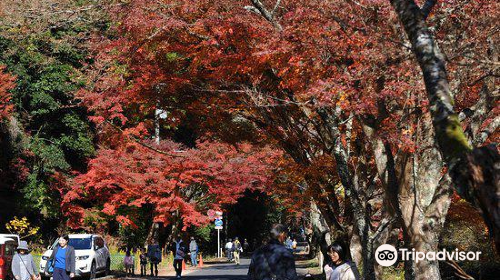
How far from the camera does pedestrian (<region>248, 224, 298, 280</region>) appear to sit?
26.2ft

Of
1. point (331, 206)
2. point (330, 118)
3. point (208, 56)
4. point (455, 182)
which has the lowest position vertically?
point (455, 182)

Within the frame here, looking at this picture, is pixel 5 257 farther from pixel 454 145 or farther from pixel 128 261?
pixel 454 145

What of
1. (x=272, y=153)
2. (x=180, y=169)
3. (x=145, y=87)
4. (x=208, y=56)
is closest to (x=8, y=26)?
(x=180, y=169)

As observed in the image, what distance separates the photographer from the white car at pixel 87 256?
26.1m

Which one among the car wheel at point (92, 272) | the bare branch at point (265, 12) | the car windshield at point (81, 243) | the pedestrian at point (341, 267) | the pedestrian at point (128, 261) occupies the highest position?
the bare branch at point (265, 12)

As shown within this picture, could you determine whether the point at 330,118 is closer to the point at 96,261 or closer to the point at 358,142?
the point at 358,142

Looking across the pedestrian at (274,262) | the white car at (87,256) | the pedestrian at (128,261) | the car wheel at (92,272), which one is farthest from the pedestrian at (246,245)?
the pedestrian at (274,262)

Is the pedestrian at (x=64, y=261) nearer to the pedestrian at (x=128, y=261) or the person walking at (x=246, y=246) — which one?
the pedestrian at (x=128, y=261)

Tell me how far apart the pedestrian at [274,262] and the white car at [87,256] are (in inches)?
740

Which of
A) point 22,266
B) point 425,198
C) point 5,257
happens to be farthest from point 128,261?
point 425,198

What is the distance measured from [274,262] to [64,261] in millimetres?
7942

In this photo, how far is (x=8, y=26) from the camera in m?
32.8

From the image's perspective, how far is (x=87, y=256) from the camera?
2648cm

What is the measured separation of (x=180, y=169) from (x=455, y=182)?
30.9 meters
